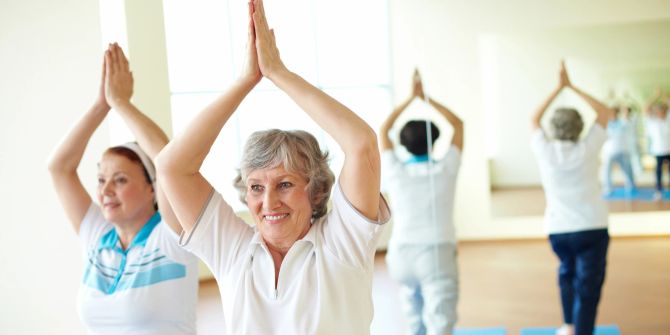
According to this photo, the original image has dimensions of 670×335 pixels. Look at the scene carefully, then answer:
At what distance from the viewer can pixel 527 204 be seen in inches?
106

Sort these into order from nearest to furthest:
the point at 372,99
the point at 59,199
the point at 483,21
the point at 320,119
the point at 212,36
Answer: the point at 320,119 < the point at 59,199 < the point at 212,36 < the point at 372,99 < the point at 483,21

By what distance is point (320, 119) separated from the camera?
4.10 feet

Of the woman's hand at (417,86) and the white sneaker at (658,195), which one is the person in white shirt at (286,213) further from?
the white sneaker at (658,195)

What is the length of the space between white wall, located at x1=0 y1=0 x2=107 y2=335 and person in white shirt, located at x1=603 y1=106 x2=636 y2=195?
6.21 ft

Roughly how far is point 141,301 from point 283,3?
1.05 m

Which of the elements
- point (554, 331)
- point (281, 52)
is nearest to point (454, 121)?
point (281, 52)

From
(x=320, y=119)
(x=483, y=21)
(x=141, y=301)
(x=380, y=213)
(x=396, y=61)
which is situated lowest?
(x=141, y=301)

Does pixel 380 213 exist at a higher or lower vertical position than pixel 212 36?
lower

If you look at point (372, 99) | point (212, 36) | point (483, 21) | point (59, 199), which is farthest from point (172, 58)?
point (483, 21)

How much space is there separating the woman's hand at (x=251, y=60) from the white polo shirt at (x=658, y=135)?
190 cm

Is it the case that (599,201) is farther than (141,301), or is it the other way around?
(599,201)

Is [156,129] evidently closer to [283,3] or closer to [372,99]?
[283,3]

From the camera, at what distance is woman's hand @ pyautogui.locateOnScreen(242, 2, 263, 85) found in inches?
51.2

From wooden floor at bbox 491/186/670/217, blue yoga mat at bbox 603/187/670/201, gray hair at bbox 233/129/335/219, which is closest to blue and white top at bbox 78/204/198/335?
gray hair at bbox 233/129/335/219
